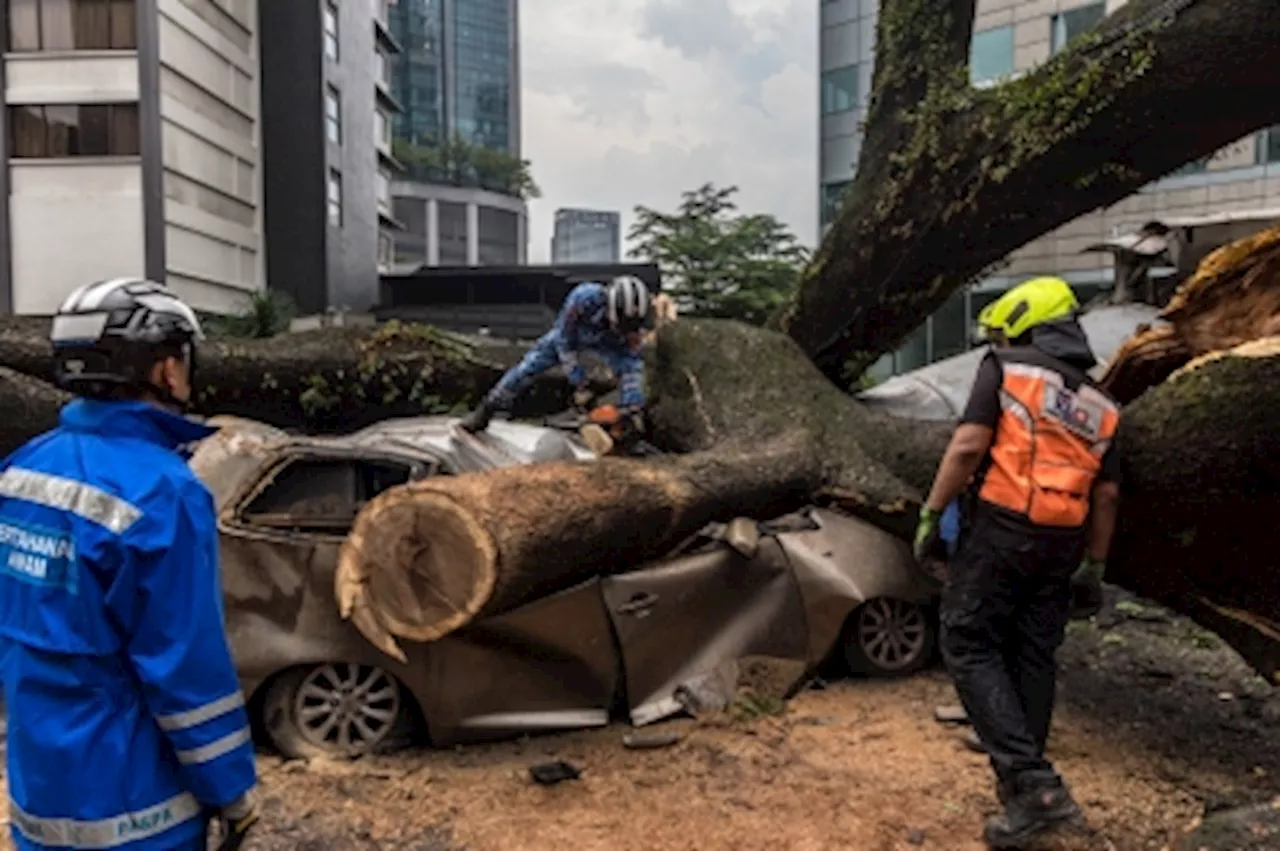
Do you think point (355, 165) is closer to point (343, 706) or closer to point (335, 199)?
point (335, 199)

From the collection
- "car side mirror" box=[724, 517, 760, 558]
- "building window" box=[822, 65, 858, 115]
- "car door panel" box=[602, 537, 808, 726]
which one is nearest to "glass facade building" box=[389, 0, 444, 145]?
"building window" box=[822, 65, 858, 115]

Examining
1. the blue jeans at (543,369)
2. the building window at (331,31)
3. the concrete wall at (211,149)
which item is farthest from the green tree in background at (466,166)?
the blue jeans at (543,369)

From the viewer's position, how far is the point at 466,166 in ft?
197

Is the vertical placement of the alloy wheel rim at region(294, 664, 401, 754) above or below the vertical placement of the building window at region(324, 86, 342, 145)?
below

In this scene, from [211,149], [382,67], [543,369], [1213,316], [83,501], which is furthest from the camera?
[382,67]

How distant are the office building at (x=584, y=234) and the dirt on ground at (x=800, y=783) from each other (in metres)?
69.5

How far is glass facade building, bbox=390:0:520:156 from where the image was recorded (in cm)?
7431

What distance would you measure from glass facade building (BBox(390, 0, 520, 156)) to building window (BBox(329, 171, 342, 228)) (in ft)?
150

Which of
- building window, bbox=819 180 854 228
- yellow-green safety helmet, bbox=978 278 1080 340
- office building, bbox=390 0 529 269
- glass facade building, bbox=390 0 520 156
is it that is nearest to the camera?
yellow-green safety helmet, bbox=978 278 1080 340

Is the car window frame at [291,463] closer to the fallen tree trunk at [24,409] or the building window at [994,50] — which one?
the fallen tree trunk at [24,409]

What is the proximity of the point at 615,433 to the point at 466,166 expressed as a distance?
186 feet

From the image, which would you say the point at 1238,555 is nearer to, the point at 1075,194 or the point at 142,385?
the point at 1075,194

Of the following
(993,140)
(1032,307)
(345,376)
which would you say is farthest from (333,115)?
(1032,307)

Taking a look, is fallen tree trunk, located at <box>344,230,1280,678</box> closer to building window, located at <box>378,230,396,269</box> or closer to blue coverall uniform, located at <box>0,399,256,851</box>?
blue coverall uniform, located at <box>0,399,256,851</box>
